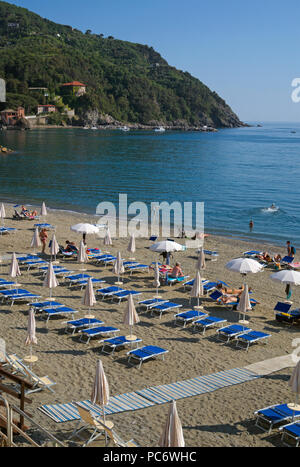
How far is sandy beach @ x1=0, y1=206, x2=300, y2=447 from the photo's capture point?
8.30 meters

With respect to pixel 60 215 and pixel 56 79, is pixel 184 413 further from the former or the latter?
pixel 56 79

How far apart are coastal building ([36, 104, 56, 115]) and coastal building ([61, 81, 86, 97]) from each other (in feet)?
46.0

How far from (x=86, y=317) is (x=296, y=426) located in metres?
6.22

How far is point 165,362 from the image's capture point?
36.4 feet

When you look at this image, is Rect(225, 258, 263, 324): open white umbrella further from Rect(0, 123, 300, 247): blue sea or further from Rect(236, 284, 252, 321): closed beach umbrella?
Rect(0, 123, 300, 247): blue sea

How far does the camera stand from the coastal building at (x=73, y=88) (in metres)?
181

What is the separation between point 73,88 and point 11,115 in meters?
41.2

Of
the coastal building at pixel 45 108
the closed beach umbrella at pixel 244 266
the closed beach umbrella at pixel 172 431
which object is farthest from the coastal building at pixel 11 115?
the closed beach umbrella at pixel 172 431

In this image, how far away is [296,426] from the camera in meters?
8.11

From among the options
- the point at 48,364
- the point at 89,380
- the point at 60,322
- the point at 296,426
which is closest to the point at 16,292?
the point at 60,322

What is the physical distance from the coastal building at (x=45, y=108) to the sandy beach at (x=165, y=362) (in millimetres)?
155376

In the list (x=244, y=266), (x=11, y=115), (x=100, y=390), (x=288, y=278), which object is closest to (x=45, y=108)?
(x=11, y=115)

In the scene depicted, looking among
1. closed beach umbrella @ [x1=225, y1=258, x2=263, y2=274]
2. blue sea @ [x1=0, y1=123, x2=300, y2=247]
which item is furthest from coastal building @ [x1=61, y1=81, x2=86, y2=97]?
closed beach umbrella @ [x1=225, y1=258, x2=263, y2=274]
